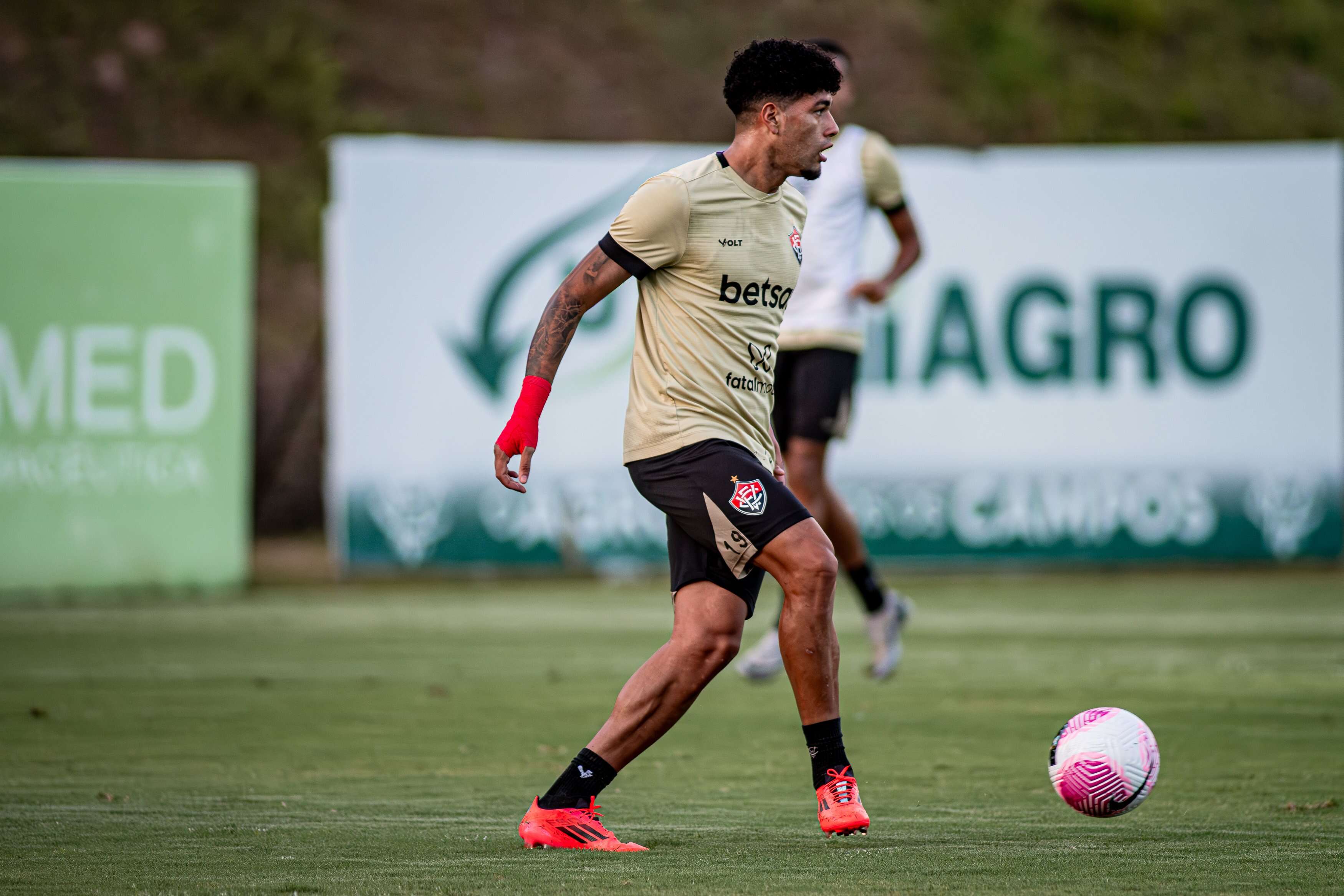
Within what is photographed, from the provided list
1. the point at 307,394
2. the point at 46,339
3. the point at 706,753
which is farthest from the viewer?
the point at 307,394

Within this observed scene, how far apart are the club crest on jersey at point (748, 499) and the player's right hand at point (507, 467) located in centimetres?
51

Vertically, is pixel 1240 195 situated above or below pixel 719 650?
above

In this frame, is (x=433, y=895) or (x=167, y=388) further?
(x=167, y=388)

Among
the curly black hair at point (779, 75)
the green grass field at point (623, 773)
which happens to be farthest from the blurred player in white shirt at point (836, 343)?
the curly black hair at point (779, 75)

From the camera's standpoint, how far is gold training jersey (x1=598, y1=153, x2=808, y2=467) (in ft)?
14.7

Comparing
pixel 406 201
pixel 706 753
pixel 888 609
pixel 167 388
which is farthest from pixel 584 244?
pixel 706 753

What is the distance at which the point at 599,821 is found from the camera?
14.4 feet

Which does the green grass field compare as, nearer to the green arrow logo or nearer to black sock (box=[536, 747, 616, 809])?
black sock (box=[536, 747, 616, 809])

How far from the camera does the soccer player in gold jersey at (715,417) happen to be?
4387 mm

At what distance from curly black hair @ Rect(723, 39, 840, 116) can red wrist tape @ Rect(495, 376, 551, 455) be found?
916 mm

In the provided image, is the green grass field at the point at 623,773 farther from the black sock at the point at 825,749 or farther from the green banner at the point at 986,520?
the green banner at the point at 986,520

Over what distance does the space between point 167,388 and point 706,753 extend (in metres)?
7.84

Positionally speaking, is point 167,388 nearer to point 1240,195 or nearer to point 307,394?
point 307,394

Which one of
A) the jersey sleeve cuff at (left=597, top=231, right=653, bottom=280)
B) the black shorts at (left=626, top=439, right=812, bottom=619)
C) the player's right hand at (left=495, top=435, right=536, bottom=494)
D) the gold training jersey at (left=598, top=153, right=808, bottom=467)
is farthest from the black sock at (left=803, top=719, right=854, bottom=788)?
the jersey sleeve cuff at (left=597, top=231, right=653, bottom=280)
